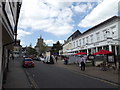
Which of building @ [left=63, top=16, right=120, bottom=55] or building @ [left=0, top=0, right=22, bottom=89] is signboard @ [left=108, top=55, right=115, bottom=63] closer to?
building @ [left=63, top=16, right=120, bottom=55]

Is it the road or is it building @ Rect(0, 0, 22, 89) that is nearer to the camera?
building @ Rect(0, 0, 22, 89)

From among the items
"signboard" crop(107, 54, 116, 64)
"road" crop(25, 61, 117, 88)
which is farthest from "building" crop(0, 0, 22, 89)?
"signboard" crop(107, 54, 116, 64)

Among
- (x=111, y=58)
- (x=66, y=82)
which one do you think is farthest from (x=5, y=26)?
(x=111, y=58)

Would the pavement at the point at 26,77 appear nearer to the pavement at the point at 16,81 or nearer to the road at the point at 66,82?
the pavement at the point at 16,81

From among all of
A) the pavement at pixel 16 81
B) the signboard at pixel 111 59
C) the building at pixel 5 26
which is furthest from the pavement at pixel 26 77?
the signboard at pixel 111 59

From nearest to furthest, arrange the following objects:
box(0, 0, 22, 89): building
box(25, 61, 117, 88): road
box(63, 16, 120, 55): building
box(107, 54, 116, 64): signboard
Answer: box(0, 0, 22, 89): building
box(25, 61, 117, 88): road
box(107, 54, 116, 64): signboard
box(63, 16, 120, 55): building

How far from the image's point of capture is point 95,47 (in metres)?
36.1

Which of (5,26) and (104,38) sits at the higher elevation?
(104,38)

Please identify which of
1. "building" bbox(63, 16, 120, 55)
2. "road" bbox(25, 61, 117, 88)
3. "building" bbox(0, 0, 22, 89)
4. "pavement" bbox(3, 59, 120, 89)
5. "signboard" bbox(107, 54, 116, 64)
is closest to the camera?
"building" bbox(0, 0, 22, 89)

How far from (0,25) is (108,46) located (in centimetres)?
2747

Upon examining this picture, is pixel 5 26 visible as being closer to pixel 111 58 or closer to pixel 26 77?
Result: pixel 26 77

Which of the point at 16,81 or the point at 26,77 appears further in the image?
the point at 26,77

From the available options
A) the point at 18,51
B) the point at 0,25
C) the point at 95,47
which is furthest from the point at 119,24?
the point at 18,51

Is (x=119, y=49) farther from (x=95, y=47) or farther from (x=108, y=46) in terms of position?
(x=95, y=47)
